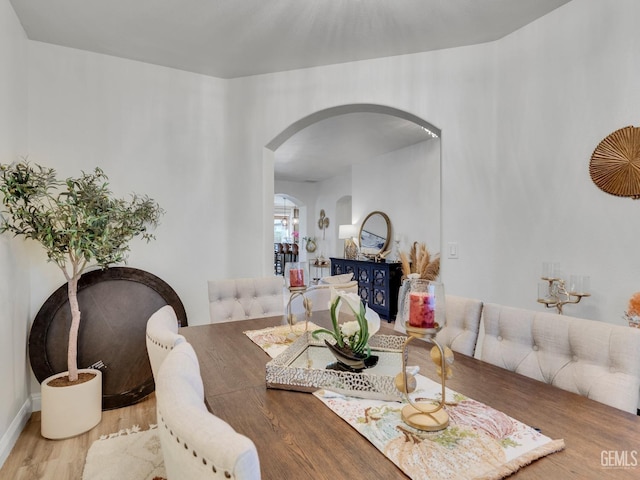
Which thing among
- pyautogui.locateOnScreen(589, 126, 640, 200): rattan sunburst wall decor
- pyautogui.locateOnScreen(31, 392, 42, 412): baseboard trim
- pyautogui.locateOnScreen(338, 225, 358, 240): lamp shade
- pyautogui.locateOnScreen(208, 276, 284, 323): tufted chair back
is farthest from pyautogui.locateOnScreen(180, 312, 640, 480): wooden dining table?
pyautogui.locateOnScreen(338, 225, 358, 240): lamp shade

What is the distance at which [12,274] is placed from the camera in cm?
222

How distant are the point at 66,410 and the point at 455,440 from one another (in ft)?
7.91

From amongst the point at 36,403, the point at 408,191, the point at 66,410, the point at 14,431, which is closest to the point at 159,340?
the point at 66,410

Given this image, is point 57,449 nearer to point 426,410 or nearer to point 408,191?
point 426,410

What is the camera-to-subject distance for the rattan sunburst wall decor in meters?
1.82

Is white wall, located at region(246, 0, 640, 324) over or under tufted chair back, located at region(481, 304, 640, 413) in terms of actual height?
over

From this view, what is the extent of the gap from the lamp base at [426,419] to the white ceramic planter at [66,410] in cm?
224

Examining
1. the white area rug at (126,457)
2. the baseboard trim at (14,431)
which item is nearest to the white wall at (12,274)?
the baseboard trim at (14,431)

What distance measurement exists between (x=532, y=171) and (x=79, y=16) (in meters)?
3.17

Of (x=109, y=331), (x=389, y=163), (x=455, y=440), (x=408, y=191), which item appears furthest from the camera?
(x=389, y=163)

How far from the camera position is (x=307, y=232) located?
30.6ft

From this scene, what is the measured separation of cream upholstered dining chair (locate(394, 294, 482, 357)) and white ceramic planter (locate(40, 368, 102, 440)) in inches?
82.2

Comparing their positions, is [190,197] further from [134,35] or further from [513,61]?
[513,61]

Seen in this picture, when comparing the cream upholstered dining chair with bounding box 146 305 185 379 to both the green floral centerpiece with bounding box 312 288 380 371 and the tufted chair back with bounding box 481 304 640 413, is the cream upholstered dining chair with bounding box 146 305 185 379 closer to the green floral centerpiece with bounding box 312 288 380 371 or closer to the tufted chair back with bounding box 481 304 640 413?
the green floral centerpiece with bounding box 312 288 380 371
